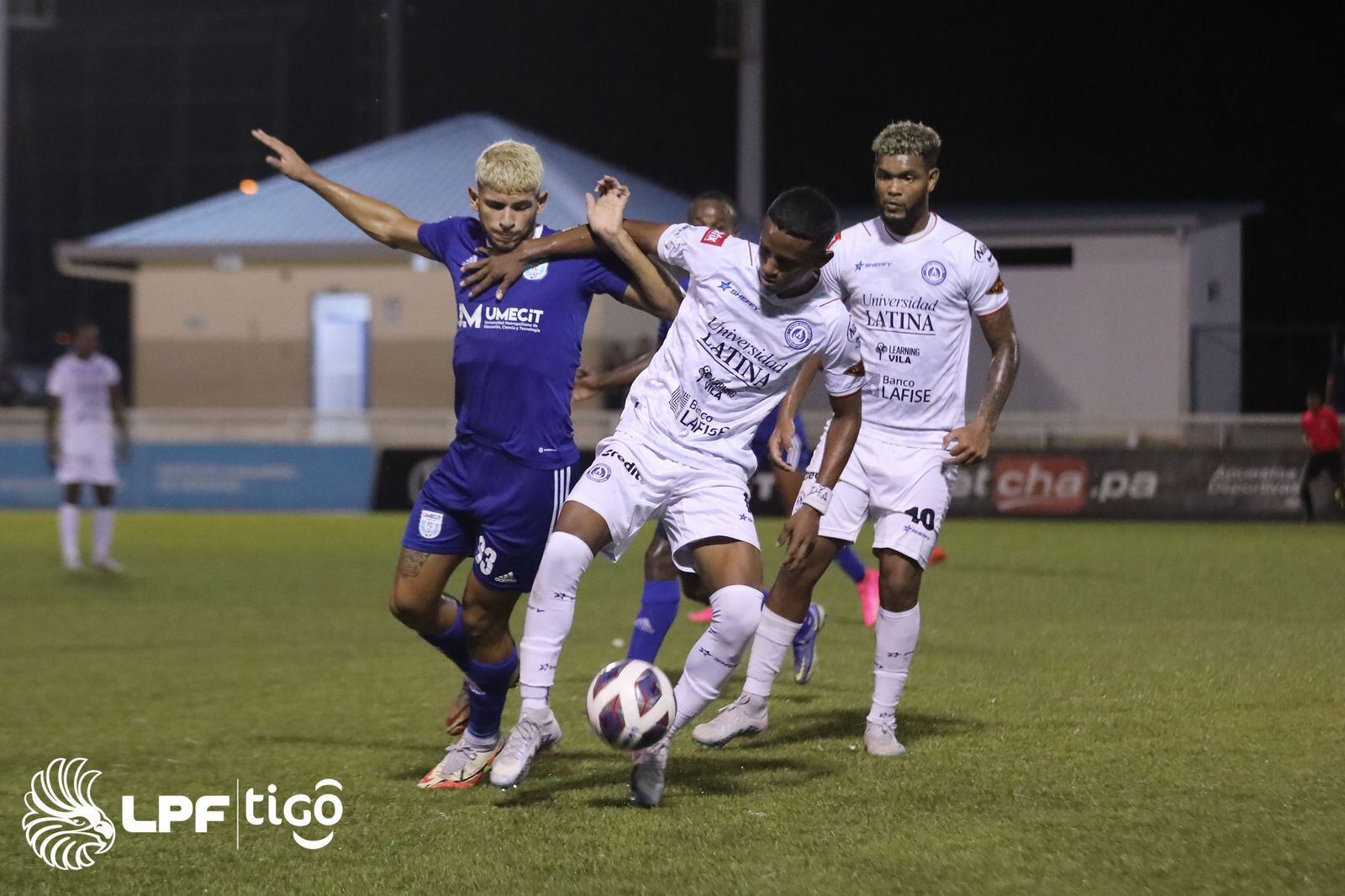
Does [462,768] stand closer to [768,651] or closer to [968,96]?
[768,651]

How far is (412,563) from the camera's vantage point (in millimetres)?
5609

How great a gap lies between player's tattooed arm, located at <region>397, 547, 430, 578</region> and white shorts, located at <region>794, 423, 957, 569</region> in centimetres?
160

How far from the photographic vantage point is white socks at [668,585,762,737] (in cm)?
541

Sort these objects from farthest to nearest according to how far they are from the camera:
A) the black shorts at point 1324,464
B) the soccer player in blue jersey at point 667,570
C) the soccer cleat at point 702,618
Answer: the black shorts at point 1324,464, the soccer cleat at point 702,618, the soccer player in blue jersey at point 667,570

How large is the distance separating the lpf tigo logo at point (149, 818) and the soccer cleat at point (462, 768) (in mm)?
338

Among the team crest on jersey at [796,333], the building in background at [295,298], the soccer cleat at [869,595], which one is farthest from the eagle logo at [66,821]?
the building in background at [295,298]

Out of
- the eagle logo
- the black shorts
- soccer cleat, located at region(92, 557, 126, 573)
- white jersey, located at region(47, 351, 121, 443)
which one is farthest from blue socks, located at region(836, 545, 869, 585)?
the black shorts

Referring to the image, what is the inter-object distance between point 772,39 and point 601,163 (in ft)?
20.2

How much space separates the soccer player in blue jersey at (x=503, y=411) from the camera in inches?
217

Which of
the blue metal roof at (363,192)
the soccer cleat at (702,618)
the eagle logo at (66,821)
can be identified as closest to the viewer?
the eagle logo at (66,821)

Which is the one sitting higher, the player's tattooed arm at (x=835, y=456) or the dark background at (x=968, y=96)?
the dark background at (x=968, y=96)

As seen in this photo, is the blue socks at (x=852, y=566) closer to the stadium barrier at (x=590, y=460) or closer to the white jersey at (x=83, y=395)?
the white jersey at (x=83, y=395)

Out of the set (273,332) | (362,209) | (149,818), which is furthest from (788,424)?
(273,332)

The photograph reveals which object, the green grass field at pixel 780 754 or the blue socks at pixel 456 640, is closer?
the green grass field at pixel 780 754
